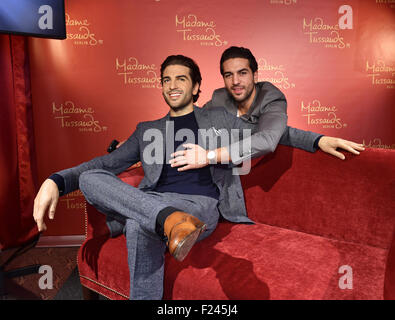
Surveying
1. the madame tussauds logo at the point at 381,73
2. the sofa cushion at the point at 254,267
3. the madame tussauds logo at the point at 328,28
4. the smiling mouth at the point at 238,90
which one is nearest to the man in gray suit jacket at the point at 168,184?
the sofa cushion at the point at 254,267

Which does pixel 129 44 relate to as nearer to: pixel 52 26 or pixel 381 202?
pixel 52 26

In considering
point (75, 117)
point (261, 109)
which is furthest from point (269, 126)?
point (75, 117)

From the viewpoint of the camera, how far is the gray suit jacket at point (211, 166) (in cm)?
180

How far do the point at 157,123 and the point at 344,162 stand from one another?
1.20 m

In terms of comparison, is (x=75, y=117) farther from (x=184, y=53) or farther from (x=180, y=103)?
(x=180, y=103)

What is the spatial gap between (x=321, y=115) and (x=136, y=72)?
6.44 ft

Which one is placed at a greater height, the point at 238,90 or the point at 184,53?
the point at 184,53

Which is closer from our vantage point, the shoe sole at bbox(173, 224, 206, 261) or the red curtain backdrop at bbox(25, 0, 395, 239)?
→ the shoe sole at bbox(173, 224, 206, 261)

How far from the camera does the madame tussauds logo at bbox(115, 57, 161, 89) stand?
280 cm

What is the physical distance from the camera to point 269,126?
1735 millimetres

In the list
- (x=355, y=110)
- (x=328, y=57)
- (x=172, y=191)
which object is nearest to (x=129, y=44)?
(x=172, y=191)

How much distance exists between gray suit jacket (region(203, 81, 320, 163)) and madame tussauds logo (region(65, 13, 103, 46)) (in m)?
1.55

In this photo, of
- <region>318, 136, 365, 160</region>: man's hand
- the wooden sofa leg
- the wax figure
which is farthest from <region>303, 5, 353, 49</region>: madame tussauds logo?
the wooden sofa leg

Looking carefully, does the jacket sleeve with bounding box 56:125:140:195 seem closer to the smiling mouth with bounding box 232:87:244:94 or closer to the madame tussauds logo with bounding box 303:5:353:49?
the smiling mouth with bounding box 232:87:244:94
